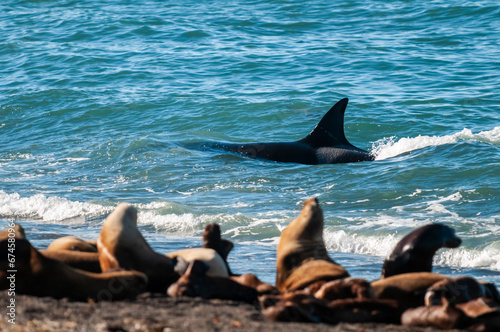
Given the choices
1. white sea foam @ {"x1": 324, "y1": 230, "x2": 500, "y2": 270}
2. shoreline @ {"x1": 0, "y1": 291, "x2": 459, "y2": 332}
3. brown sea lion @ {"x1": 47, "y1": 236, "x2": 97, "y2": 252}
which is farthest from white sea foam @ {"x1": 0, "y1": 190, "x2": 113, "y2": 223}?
shoreline @ {"x1": 0, "y1": 291, "x2": 459, "y2": 332}

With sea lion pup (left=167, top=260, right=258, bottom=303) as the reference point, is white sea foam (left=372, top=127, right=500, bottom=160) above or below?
below

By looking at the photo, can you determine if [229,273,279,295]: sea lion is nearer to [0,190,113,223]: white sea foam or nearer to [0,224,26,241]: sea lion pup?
[0,224,26,241]: sea lion pup

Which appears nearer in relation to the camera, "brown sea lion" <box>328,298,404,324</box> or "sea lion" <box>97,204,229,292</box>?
"brown sea lion" <box>328,298,404,324</box>

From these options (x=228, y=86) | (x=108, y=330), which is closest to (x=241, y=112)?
(x=228, y=86)

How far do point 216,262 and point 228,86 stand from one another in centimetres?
1562

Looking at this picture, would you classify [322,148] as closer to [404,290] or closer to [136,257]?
[136,257]

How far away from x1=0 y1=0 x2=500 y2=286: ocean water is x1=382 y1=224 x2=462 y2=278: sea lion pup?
2031 mm

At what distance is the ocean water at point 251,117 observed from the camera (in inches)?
404

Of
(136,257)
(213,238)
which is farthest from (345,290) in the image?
(136,257)

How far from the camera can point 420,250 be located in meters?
5.53

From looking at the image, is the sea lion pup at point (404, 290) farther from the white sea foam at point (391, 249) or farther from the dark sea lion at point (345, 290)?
the white sea foam at point (391, 249)

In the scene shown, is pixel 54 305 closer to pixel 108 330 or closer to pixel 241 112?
pixel 108 330

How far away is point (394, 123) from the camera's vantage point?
1714 centimetres

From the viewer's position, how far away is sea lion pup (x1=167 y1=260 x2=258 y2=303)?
17.1ft
